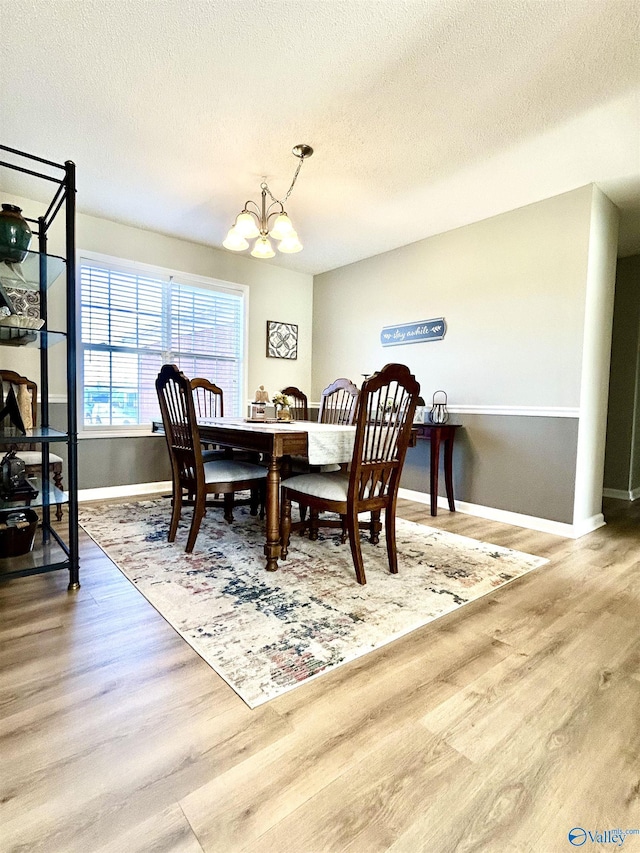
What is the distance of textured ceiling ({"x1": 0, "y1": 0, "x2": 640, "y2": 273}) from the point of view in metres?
1.71

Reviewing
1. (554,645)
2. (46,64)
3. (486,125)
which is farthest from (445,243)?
(554,645)

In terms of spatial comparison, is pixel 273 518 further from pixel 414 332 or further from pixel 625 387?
pixel 625 387

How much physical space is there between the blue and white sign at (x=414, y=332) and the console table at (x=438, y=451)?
92 centimetres

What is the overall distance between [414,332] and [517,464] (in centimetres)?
159

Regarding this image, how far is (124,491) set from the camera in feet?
12.9

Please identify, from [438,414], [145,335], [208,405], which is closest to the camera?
[438,414]

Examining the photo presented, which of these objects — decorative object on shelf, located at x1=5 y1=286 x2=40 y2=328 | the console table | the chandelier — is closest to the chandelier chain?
the chandelier

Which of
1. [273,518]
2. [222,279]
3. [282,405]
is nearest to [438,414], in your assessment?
[282,405]

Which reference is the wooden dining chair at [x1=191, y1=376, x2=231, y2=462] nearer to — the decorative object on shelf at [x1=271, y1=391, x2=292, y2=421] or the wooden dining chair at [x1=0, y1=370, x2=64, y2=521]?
the decorative object on shelf at [x1=271, y1=391, x2=292, y2=421]

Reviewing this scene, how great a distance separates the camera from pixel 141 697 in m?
1.28

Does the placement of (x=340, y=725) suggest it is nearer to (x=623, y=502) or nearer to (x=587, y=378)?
(x=587, y=378)

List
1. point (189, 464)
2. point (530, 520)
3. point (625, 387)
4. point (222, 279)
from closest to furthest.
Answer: point (189, 464) → point (530, 520) → point (625, 387) → point (222, 279)

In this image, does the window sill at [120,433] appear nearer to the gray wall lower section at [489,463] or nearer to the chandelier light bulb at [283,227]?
the gray wall lower section at [489,463]

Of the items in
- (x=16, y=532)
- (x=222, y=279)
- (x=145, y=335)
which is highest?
(x=222, y=279)
